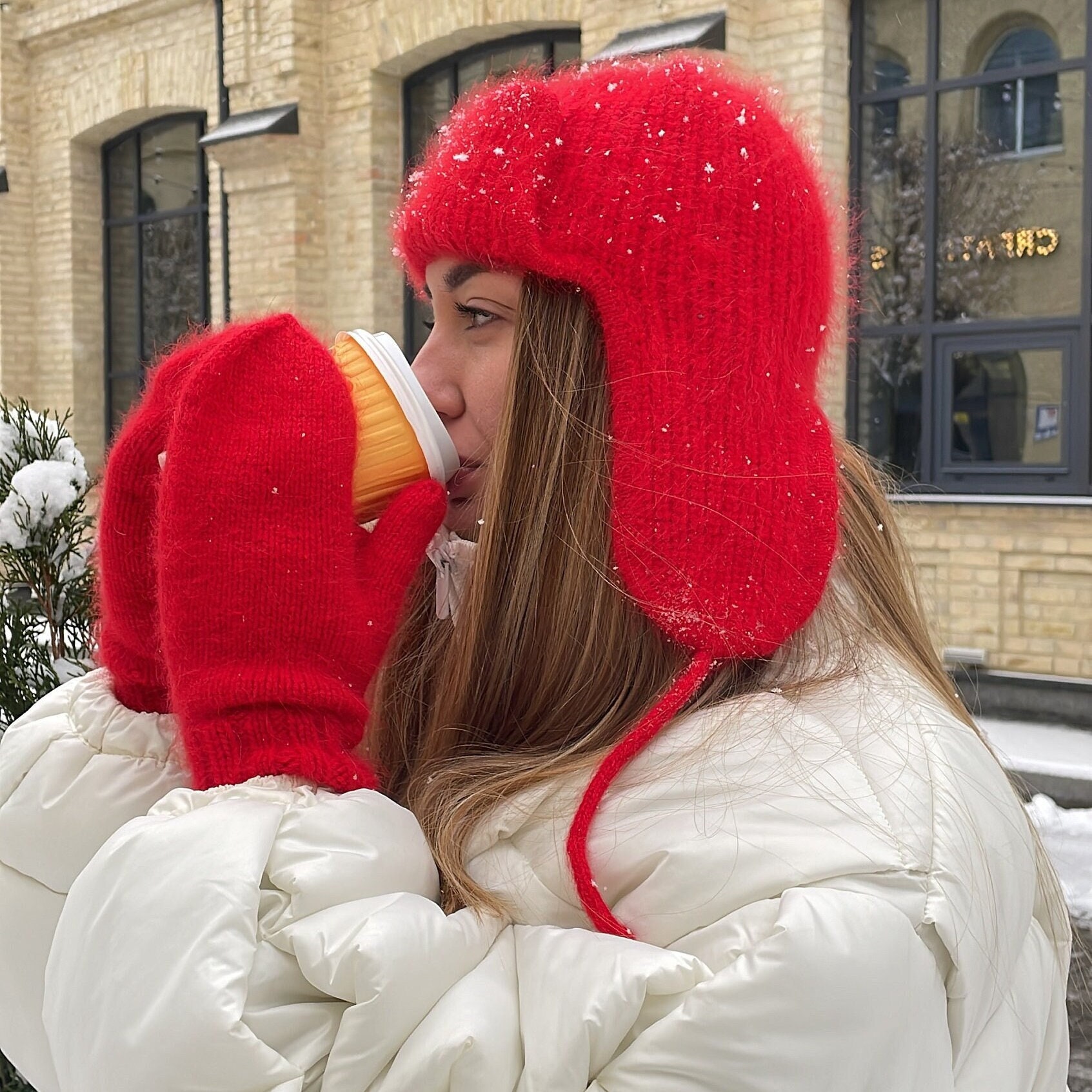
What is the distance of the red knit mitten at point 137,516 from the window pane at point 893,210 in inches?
241

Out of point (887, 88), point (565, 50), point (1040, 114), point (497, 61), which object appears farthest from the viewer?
point (497, 61)

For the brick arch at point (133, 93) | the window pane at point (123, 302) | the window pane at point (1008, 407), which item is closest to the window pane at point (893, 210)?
the window pane at point (1008, 407)

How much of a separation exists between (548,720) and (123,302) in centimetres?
1165

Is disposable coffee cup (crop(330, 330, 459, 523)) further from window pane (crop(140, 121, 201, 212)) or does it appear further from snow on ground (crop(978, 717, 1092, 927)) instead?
window pane (crop(140, 121, 201, 212))

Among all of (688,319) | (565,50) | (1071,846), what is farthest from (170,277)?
(688,319)

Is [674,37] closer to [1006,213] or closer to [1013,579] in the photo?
[1006,213]

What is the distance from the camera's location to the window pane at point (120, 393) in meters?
11.6

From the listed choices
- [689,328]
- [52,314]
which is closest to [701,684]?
[689,328]

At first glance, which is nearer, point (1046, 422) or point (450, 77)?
point (1046, 422)

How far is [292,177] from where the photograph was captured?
29.1ft

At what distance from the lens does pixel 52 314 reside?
38.6 ft

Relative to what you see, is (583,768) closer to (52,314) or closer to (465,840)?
(465,840)

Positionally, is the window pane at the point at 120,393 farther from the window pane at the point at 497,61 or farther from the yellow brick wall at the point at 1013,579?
the yellow brick wall at the point at 1013,579

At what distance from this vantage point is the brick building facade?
6578 millimetres
